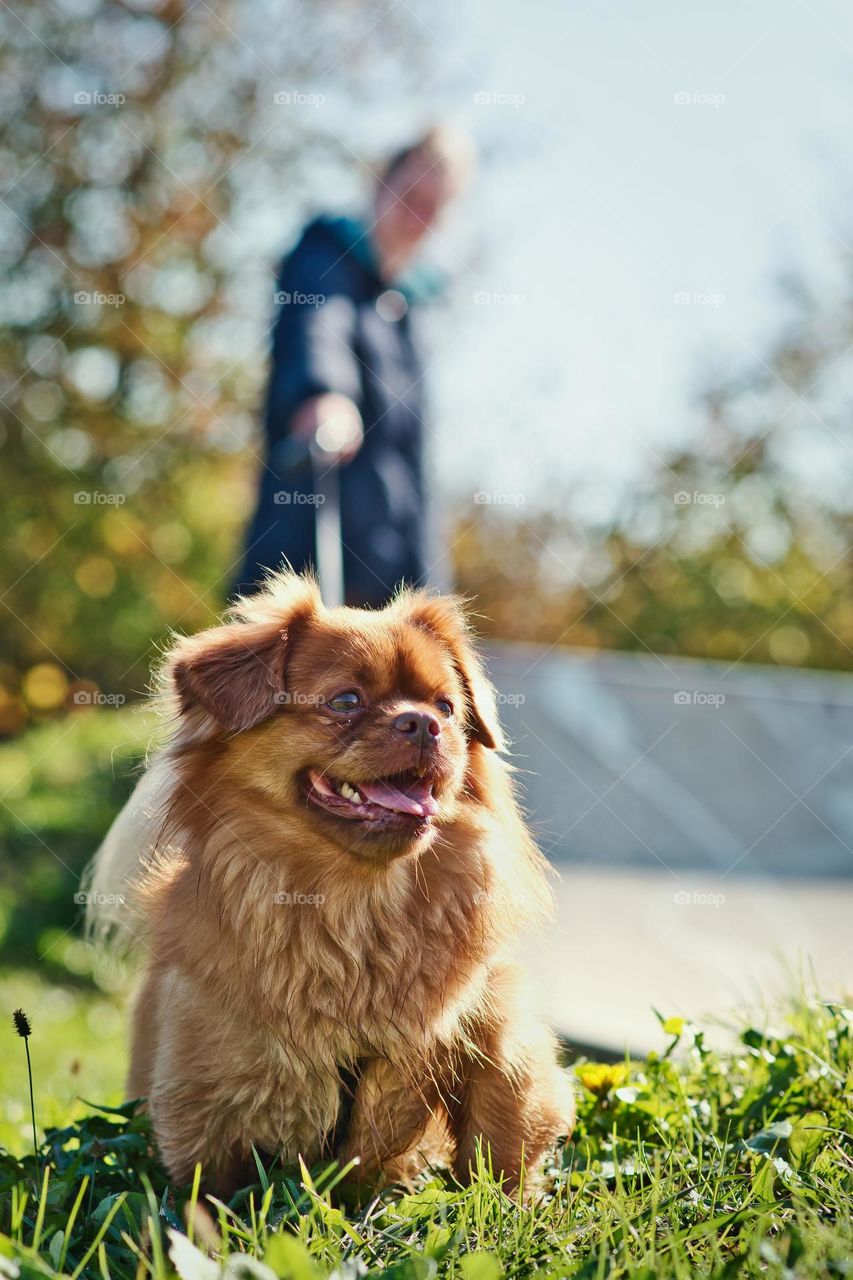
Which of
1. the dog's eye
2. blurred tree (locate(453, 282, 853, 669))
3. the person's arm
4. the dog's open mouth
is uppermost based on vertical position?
the person's arm

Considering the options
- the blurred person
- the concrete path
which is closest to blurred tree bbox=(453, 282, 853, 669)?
the concrete path

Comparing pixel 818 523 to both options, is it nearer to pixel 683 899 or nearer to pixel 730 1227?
pixel 683 899

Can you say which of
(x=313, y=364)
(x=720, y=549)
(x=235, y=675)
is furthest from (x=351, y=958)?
(x=720, y=549)

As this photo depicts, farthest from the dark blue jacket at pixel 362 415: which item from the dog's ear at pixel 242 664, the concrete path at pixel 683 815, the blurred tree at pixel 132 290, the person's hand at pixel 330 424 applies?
the blurred tree at pixel 132 290

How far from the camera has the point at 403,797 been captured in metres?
2.65

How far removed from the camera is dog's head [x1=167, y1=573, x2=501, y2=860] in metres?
2.59

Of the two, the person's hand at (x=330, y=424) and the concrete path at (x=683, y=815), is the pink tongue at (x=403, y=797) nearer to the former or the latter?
the person's hand at (x=330, y=424)

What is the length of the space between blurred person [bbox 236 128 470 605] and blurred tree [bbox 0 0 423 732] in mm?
7445

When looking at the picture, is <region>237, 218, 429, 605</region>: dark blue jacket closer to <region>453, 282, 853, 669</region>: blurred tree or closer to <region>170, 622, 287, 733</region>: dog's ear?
<region>170, 622, 287, 733</region>: dog's ear

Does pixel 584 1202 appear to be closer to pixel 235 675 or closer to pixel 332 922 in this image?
pixel 332 922

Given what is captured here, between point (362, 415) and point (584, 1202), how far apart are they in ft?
10.9

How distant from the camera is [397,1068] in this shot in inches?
103

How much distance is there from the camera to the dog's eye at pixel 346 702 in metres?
2.67

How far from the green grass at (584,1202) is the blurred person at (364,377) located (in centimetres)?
236
